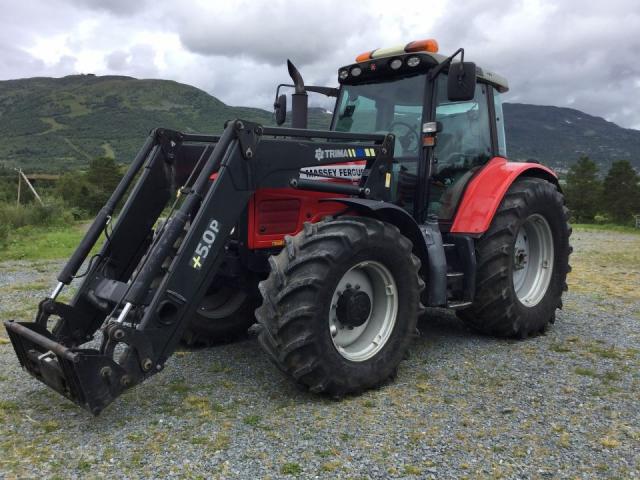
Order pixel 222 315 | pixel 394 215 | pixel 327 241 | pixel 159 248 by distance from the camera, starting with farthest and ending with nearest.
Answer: pixel 222 315 → pixel 394 215 → pixel 327 241 → pixel 159 248

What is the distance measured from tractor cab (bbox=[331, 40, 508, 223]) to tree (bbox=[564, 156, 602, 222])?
121 ft

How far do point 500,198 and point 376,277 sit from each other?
1.62 metres

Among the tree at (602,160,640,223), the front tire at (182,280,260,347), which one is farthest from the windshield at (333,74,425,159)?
the tree at (602,160,640,223)

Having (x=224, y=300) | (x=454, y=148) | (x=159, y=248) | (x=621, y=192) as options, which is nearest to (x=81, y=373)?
(x=159, y=248)

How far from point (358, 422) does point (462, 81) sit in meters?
2.66

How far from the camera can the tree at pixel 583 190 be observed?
39.9m

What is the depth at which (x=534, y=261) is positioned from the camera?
5727 mm

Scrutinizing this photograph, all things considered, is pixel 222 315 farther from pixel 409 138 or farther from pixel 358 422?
pixel 409 138

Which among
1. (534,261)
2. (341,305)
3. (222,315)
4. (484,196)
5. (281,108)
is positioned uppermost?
(281,108)

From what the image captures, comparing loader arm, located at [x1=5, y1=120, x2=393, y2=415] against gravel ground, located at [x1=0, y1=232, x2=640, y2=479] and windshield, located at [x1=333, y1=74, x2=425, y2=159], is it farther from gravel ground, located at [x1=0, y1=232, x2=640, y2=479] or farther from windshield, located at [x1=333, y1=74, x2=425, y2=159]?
windshield, located at [x1=333, y1=74, x2=425, y2=159]

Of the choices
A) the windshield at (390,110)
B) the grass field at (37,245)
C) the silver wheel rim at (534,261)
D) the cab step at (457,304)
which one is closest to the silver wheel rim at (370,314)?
the cab step at (457,304)

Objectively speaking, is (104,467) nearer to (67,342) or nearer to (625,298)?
(67,342)

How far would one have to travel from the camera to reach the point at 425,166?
4973 millimetres

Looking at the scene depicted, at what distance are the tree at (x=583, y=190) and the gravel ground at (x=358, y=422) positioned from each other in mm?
37810
